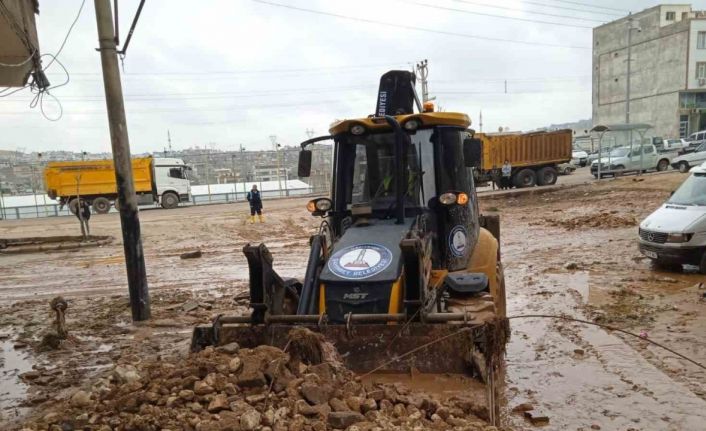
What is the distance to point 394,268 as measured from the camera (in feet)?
12.9

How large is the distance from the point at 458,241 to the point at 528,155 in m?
24.4

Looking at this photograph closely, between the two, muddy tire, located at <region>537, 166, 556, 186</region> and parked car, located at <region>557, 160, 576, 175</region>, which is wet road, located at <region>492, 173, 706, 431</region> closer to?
muddy tire, located at <region>537, 166, 556, 186</region>

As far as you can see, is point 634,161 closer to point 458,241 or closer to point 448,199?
point 458,241

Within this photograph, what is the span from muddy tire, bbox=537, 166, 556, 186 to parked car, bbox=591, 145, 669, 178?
2.60 metres

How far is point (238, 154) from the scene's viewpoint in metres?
35.5

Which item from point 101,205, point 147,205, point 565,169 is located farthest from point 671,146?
point 101,205

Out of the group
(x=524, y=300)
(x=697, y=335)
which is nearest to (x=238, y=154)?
(x=524, y=300)

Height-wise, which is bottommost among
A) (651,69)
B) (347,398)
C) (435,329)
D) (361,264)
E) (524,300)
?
(524,300)

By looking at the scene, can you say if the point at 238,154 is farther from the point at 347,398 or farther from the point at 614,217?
the point at 347,398

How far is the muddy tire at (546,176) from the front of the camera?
27984 mm

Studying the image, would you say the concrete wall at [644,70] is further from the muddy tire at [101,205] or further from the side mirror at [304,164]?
the side mirror at [304,164]

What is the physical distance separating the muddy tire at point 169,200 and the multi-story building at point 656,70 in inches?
1520

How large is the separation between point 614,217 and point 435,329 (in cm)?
1468

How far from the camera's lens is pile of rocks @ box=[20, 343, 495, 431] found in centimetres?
287
